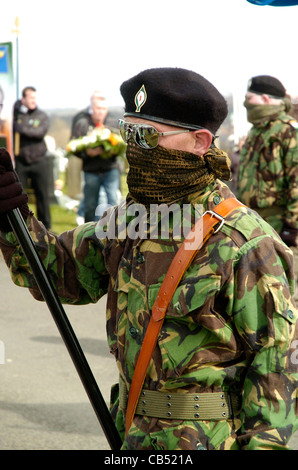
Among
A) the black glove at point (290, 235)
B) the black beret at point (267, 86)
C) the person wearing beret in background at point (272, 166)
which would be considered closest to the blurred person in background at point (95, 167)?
the black beret at point (267, 86)

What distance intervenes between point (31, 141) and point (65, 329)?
34.8 ft

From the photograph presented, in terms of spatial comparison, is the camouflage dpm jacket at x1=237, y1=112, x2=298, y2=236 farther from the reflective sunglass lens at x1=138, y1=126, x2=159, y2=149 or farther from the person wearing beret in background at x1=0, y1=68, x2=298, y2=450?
the reflective sunglass lens at x1=138, y1=126, x2=159, y2=149

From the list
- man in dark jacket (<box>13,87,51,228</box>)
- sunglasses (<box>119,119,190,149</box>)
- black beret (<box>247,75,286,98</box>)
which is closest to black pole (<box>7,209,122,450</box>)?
sunglasses (<box>119,119,190,149</box>)

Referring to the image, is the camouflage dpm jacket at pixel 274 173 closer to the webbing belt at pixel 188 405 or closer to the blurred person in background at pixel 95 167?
the webbing belt at pixel 188 405

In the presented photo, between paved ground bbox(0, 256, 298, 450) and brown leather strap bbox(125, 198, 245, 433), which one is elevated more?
brown leather strap bbox(125, 198, 245, 433)

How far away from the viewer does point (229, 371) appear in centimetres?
243

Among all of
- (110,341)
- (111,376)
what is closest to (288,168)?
(111,376)

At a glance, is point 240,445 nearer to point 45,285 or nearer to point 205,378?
point 205,378

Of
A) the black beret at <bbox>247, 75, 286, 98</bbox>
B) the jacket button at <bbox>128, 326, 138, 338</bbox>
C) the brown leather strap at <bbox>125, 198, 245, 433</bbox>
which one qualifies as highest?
the brown leather strap at <bbox>125, 198, 245, 433</bbox>

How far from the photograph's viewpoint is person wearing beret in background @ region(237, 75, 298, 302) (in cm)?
638

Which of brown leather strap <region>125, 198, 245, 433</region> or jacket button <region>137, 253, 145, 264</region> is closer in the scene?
brown leather strap <region>125, 198, 245, 433</region>

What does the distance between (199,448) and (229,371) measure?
9.0 inches

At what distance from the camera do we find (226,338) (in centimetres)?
239

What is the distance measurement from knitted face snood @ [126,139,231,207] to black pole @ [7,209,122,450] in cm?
37
